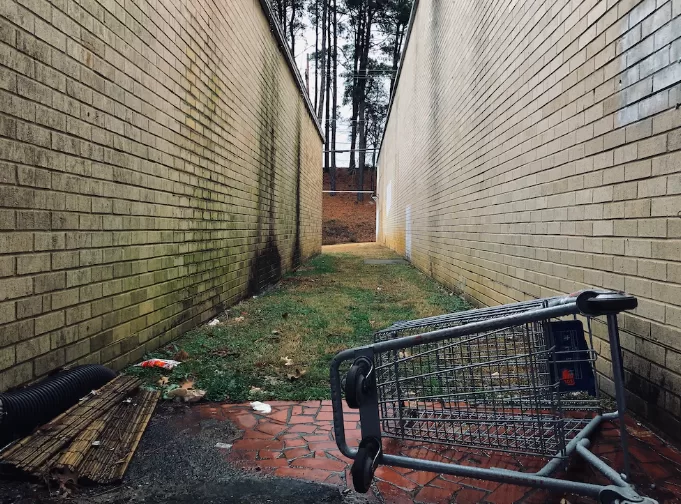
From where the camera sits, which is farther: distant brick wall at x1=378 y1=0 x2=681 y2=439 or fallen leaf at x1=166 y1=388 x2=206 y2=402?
fallen leaf at x1=166 y1=388 x2=206 y2=402

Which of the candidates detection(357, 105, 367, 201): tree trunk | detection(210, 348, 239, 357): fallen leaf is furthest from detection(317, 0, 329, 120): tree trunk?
detection(210, 348, 239, 357): fallen leaf

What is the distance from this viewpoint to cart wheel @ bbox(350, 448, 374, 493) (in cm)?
191

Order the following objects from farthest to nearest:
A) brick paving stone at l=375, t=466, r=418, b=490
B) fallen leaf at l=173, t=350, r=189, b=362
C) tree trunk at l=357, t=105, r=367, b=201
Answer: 1. tree trunk at l=357, t=105, r=367, b=201
2. fallen leaf at l=173, t=350, r=189, b=362
3. brick paving stone at l=375, t=466, r=418, b=490

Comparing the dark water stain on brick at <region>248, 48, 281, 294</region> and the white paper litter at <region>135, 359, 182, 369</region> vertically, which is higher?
the dark water stain on brick at <region>248, 48, 281, 294</region>

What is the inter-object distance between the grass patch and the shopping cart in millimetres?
1137

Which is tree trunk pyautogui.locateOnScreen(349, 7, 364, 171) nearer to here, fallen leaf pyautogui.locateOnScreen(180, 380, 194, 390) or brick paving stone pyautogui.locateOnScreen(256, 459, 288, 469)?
fallen leaf pyautogui.locateOnScreen(180, 380, 194, 390)

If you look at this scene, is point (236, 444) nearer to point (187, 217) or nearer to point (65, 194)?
point (65, 194)

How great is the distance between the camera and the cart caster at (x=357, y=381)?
1.93 metres

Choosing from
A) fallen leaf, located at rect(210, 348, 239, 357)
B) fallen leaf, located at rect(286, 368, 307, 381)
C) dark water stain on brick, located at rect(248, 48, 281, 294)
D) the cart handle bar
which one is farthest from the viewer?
dark water stain on brick, located at rect(248, 48, 281, 294)

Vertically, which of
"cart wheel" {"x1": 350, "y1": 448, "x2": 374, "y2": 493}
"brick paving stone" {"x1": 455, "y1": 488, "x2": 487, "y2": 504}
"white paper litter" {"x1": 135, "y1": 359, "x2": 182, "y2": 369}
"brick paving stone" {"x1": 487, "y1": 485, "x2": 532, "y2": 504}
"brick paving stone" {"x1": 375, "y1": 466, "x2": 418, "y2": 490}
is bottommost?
"brick paving stone" {"x1": 375, "y1": 466, "x2": 418, "y2": 490}

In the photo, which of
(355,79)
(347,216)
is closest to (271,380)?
(347,216)

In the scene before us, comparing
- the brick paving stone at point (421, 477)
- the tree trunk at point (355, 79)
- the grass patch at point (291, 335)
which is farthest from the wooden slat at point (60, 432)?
the tree trunk at point (355, 79)

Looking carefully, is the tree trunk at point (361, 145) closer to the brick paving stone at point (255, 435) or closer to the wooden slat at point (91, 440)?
the wooden slat at point (91, 440)

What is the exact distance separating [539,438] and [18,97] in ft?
10.0
